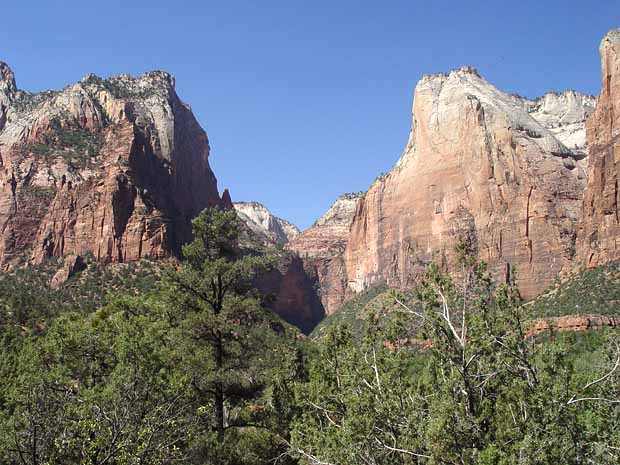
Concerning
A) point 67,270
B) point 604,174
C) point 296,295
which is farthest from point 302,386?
point 296,295

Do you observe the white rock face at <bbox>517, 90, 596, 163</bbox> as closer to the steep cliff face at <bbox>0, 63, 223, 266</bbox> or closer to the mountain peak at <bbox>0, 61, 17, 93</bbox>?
the steep cliff face at <bbox>0, 63, 223, 266</bbox>

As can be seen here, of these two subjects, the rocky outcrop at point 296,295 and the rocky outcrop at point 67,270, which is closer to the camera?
the rocky outcrop at point 67,270

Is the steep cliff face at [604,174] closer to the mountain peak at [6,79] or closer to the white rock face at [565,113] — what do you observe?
the white rock face at [565,113]

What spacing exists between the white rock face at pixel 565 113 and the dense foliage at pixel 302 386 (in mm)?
129461

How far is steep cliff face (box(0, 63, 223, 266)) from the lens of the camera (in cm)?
9481

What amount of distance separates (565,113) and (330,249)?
7270cm

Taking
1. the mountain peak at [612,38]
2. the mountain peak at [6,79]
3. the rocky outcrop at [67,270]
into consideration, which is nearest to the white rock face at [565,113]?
the mountain peak at [612,38]

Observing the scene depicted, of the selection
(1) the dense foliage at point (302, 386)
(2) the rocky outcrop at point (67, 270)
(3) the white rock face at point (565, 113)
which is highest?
(3) the white rock face at point (565, 113)

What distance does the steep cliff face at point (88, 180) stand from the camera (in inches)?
3733

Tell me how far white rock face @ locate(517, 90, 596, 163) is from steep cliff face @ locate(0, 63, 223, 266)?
270ft

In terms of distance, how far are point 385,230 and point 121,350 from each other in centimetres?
11689

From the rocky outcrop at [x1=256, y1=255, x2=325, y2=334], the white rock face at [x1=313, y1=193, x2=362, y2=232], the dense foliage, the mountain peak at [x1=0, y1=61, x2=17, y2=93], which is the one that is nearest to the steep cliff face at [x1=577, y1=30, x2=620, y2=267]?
the dense foliage

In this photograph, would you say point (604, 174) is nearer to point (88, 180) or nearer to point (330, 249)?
point (88, 180)

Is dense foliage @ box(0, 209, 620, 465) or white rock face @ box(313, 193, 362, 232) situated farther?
white rock face @ box(313, 193, 362, 232)
